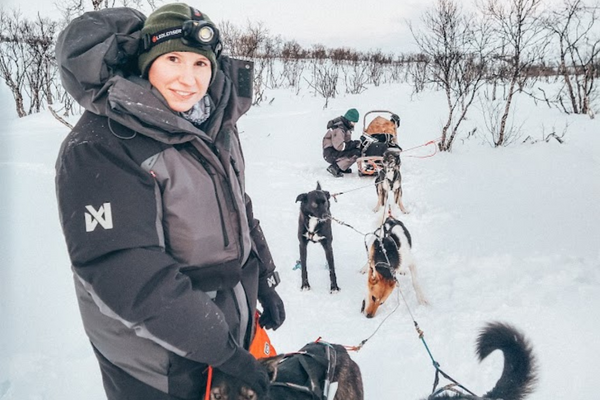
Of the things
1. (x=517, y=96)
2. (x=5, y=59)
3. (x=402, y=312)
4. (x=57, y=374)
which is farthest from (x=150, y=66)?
(x=5, y=59)

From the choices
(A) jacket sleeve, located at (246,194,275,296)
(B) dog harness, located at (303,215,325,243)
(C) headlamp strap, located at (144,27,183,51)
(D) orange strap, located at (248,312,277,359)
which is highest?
(C) headlamp strap, located at (144,27,183,51)

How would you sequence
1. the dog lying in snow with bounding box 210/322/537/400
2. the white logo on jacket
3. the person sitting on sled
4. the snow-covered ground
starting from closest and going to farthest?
the white logo on jacket
the dog lying in snow with bounding box 210/322/537/400
the snow-covered ground
the person sitting on sled

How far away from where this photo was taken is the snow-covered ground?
2.70m

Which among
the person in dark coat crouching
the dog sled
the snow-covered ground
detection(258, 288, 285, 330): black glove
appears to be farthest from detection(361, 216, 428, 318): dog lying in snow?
the dog sled

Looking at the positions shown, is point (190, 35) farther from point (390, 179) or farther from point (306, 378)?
point (390, 179)

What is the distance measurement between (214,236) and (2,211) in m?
4.21

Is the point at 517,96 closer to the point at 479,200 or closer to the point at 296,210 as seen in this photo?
the point at 479,200

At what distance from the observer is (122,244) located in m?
0.99

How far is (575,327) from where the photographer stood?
300 cm

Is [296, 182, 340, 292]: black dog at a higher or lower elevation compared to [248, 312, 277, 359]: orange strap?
lower

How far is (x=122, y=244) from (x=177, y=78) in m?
0.51

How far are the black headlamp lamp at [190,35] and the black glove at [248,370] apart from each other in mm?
890

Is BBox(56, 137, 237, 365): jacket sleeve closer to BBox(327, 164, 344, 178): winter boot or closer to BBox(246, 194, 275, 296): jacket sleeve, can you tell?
BBox(246, 194, 275, 296): jacket sleeve

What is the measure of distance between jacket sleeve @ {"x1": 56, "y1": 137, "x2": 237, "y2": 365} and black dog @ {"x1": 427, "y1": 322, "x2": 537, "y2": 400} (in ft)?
4.32
